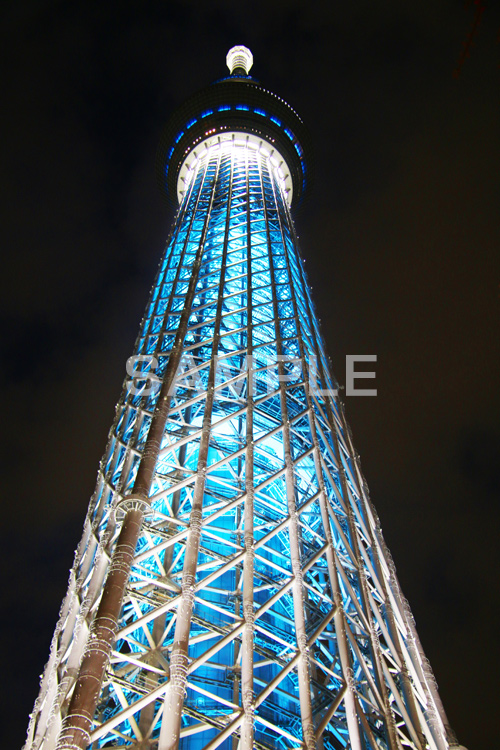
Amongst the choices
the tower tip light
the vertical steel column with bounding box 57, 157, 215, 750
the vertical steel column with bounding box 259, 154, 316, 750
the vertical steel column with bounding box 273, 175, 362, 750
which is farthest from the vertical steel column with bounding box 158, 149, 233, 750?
the tower tip light

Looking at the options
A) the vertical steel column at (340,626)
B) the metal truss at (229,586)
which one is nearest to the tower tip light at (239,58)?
the metal truss at (229,586)

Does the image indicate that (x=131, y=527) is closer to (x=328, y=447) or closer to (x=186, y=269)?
(x=328, y=447)

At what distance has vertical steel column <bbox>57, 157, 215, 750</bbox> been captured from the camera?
42.3 ft

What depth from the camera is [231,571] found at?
2434cm

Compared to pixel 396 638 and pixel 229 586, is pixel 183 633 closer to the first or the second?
pixel 229 586

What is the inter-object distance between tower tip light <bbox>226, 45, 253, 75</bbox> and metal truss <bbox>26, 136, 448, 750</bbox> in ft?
124

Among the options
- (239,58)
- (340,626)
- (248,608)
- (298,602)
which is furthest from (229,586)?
(239,58)

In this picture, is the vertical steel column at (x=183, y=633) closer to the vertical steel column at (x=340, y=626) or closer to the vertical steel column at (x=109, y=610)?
the vertical steel column at (x=109, y=610)

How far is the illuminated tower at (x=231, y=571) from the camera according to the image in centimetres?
1608

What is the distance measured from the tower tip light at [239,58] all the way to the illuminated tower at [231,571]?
32362 millimetres

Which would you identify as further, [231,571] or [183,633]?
[231,571]

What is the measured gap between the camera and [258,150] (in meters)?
53.5

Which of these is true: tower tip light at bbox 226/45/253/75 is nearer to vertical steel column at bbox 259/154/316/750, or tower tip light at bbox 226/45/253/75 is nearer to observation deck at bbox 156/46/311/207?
observation deck at bbox 156/46/311/207

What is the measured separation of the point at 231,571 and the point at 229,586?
614mm
